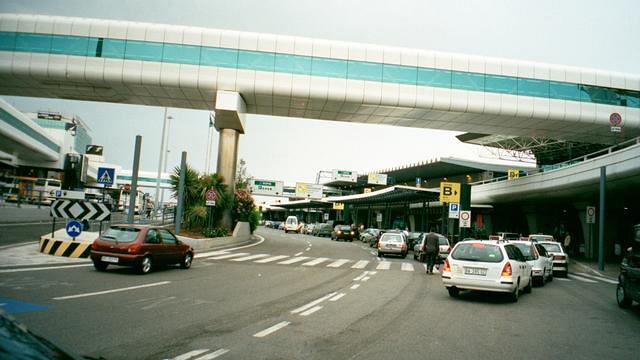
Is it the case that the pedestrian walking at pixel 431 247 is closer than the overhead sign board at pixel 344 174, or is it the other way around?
the pedestrian walking at pixel 431 247

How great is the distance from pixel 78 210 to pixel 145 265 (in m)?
4.50

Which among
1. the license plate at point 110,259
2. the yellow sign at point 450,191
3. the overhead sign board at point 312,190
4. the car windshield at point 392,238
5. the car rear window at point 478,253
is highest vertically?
the overhead sign board at point 312,190

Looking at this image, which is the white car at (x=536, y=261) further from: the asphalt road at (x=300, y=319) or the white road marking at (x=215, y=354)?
the white road marking at (x=215, y=354)

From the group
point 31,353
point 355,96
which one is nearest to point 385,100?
point 355,96

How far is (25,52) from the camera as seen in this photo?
30109 millimetres

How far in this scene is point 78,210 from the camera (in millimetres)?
17078

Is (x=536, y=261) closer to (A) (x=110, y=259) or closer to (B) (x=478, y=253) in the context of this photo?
(B) (x=478, y=253)

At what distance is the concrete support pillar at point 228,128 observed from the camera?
101 feet

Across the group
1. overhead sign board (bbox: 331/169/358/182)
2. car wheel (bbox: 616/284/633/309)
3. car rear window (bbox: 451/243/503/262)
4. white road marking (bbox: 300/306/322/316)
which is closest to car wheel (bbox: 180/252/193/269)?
white road marking (bbox: 300/306/322/316)

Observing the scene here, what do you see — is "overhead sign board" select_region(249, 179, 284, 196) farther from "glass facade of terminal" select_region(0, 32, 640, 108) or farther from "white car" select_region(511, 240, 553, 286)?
"white car" select_region(511, 240, 553, 286)

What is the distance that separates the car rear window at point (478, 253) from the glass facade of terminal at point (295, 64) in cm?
2050

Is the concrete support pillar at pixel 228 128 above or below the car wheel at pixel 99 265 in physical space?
above

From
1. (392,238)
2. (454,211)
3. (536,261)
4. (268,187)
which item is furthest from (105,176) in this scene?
(268,187)

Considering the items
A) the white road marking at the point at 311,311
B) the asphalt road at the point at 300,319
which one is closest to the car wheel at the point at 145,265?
the asphalt road at the point at 300,319
